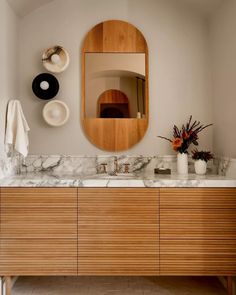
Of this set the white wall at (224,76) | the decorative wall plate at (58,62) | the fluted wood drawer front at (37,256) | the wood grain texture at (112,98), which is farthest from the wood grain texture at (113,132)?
the fluted wood drawer front at (37,256)

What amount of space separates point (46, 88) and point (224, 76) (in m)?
1.49

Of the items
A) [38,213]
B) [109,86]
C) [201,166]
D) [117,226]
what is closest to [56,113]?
[109,86]

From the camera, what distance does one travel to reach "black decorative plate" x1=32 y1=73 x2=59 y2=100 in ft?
9.60

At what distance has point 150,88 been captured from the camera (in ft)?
9.85

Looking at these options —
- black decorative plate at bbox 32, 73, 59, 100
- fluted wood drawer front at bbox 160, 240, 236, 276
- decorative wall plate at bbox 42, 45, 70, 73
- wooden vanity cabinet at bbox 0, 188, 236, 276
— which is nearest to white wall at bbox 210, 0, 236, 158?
wooden vanity cabinet at bbox 0, 188, 236, 276

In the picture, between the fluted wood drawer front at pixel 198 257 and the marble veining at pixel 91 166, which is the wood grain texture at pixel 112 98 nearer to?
the marble veining at pixel 91 166

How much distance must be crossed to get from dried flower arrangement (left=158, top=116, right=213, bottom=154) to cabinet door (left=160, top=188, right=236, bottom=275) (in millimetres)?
516

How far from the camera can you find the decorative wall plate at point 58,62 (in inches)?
114

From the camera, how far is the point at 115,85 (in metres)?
2.96

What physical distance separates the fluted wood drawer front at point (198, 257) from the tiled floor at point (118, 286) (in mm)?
270

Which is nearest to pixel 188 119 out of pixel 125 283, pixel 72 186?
pixel 72 186

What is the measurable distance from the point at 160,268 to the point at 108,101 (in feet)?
4.70

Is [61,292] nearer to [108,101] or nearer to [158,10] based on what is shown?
[108,101]

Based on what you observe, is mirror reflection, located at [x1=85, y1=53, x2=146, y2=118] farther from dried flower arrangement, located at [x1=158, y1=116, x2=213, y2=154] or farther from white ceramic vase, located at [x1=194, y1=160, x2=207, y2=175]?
white ceramic vase, located at [x1=194, y1=160, x2=207, y2=175]
